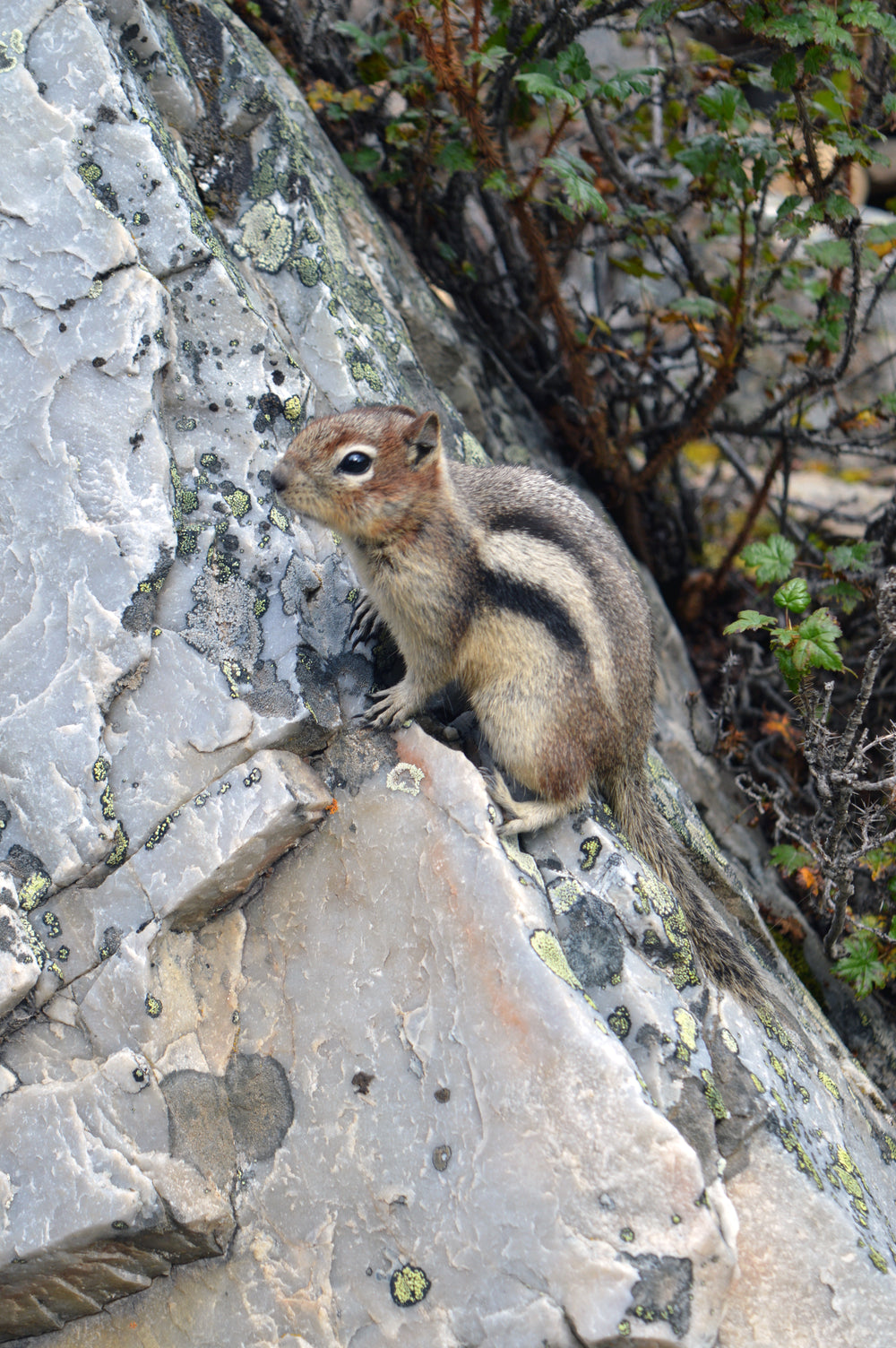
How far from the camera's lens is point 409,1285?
3273mm

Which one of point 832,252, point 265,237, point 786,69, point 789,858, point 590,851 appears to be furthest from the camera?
point 832,252

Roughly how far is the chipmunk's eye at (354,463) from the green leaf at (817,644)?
1909 mm

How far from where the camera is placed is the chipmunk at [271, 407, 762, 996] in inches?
161

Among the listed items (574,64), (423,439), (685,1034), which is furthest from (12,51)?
(685,1034)

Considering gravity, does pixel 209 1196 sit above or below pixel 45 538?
below

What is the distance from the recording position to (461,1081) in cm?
342

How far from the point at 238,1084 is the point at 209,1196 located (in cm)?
36

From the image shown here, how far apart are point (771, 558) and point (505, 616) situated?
1375 mm

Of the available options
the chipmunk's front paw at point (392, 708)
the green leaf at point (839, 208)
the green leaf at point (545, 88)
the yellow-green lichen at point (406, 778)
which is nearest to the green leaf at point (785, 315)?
the green leaf at point (839, 208)

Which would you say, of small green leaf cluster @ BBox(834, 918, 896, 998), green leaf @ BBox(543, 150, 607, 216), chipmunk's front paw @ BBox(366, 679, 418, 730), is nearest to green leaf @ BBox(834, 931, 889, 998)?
small green leaf cluster @ BBox(834, 918, 896, 998)

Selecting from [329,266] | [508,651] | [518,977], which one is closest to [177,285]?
[329,266]

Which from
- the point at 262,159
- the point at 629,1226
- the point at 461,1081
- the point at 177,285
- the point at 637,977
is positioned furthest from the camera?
the point at 262,159

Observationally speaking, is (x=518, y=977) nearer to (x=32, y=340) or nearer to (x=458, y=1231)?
(x=458, y=1231)

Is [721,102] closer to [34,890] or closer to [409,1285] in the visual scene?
[34,890]
